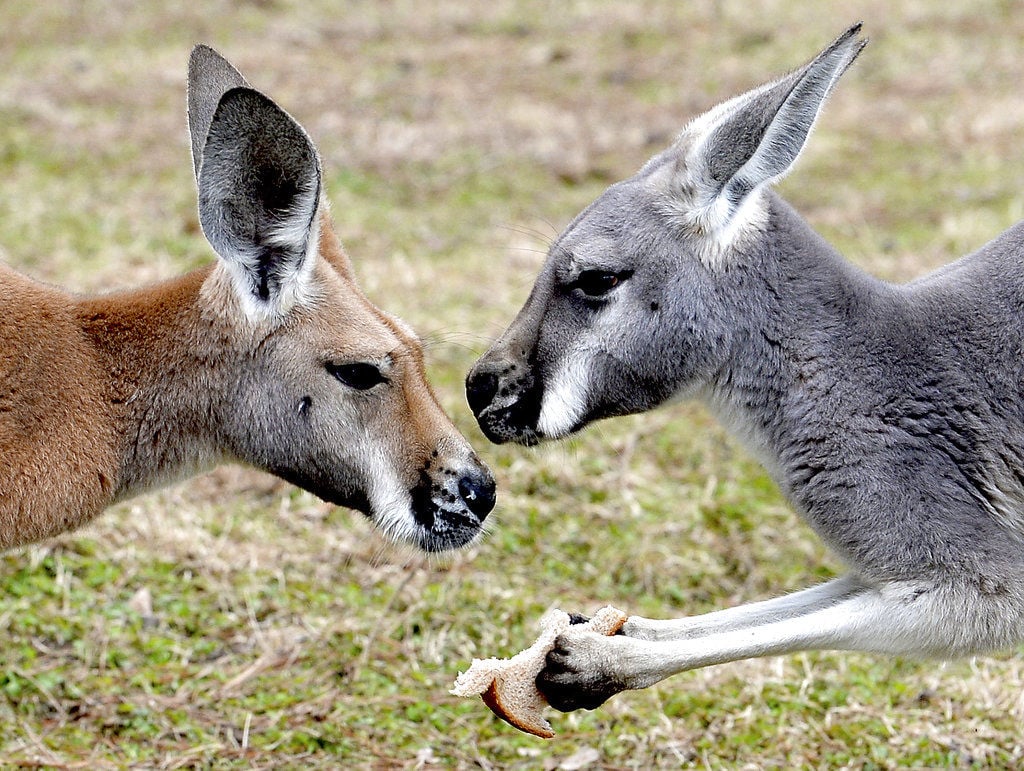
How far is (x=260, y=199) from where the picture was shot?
385cm

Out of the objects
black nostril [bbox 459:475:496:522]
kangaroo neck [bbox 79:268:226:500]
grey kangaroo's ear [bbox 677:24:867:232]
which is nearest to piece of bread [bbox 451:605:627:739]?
black nostril [bbox 459:475:496:522]

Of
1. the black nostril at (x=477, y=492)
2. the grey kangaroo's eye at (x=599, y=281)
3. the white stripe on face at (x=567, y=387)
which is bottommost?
the black nostril at (x=477, y=492)

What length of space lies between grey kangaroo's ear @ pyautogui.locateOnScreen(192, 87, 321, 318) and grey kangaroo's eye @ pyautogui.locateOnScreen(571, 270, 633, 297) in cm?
89

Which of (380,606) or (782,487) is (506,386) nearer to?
(782,487)

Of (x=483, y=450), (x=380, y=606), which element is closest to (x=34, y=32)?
(x=483, y=450)

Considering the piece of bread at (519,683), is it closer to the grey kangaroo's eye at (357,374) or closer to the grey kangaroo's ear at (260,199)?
the grey kangaroo's eye at (357,374)

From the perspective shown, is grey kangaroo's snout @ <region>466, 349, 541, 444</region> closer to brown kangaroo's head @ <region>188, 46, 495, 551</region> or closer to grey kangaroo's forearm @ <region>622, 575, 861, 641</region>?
brown kangaroo's head @ <region>188, 46, 495, 551</region>

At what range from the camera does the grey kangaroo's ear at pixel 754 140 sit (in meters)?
4.02

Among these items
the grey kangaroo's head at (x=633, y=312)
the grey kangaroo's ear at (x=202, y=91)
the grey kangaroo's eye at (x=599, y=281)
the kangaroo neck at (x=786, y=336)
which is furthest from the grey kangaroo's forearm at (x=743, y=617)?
the grey kangaroo's ear at (x=202, y=91)

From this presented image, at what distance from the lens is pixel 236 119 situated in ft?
11.9

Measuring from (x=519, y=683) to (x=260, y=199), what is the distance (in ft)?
4.98

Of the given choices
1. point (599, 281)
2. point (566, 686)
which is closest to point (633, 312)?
point (599, 281)

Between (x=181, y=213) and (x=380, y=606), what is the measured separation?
4.76 meters

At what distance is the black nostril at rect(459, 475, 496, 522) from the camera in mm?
3998
